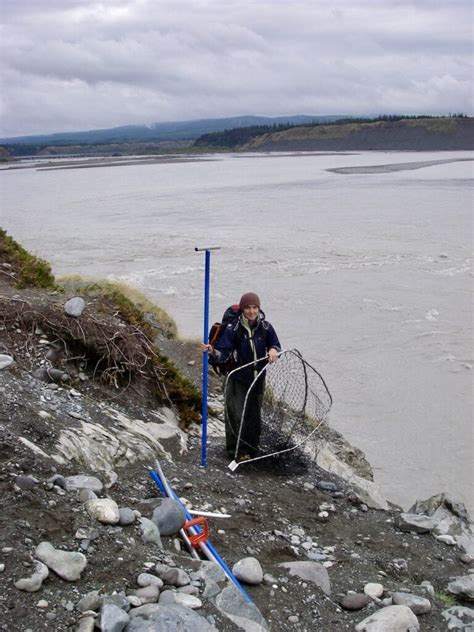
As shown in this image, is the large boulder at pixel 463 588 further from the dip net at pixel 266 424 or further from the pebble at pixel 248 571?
the dip net at pixel 266 424

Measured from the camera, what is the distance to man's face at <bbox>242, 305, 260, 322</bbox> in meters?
7.24

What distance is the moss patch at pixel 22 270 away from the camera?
1127 cm

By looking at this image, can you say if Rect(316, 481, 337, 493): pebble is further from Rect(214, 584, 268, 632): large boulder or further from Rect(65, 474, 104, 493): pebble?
Rect(214, 584, 268, 632): large boulder

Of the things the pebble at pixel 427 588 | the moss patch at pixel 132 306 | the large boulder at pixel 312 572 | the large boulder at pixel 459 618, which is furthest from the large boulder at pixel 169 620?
the moss patch at pixel 132 306

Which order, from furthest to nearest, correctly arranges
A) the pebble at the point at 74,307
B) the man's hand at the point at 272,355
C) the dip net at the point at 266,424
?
the pebble at the point at 74,307 → the dip net at the point at 266,424 → the man's hand at the point at 272,355

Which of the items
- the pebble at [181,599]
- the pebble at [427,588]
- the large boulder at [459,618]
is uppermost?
the pebble at [181,599]

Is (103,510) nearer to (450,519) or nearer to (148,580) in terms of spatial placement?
(148,580)

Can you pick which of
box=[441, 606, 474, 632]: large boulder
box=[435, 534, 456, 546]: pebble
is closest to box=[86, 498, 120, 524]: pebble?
box=[441, 606, 474, 632]: large boulder

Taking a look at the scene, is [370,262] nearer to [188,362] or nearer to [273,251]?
[273,251]

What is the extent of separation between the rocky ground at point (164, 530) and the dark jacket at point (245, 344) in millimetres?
1049

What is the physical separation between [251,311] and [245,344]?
36 centimetres

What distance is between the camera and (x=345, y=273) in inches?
950

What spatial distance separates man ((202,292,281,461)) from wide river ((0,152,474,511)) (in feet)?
11.1

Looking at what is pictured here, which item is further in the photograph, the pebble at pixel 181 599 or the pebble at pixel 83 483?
the pebble at pixel 83 483
